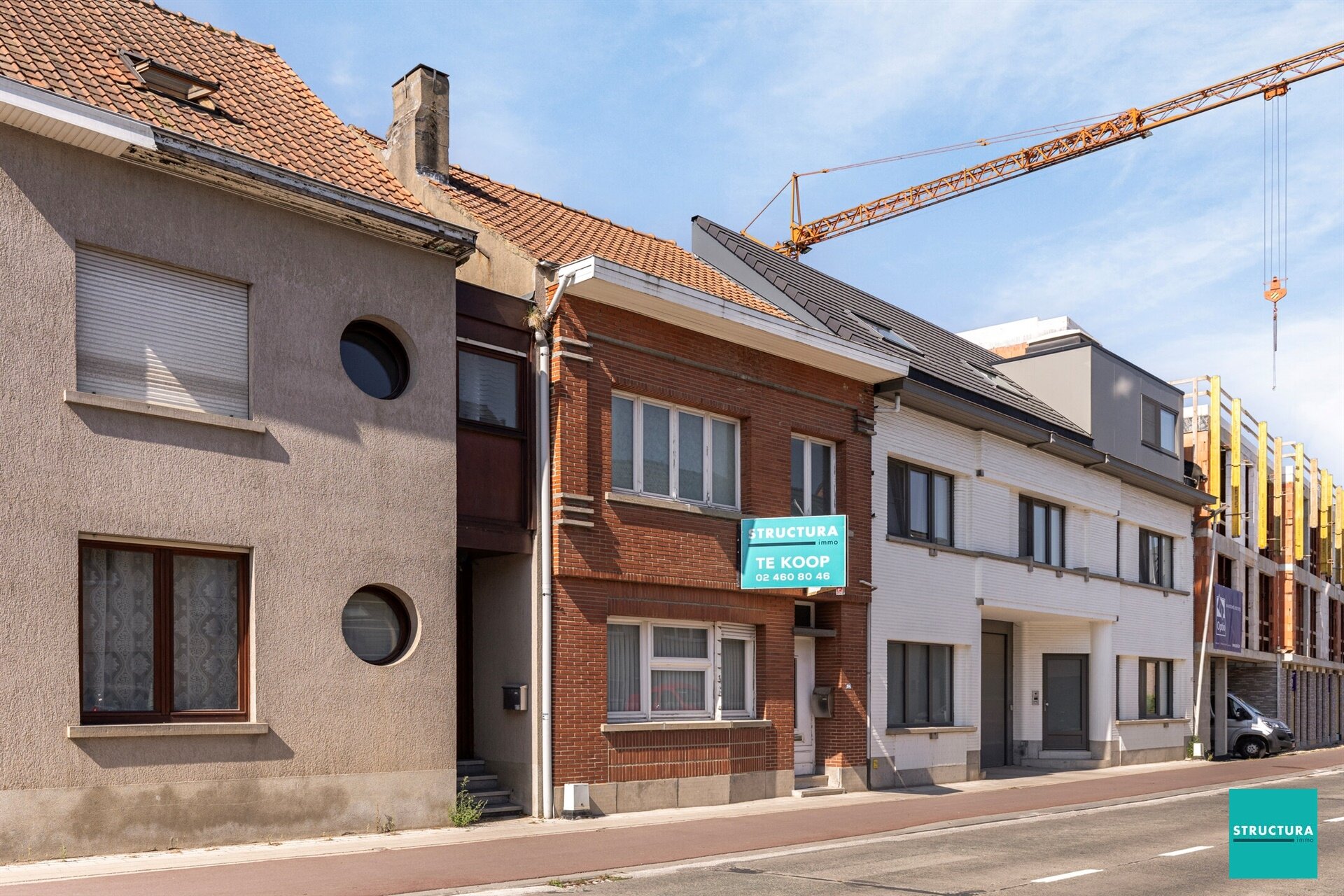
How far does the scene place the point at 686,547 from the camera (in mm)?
17875

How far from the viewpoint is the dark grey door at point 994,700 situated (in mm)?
27578

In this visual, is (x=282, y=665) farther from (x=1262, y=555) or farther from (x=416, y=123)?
(x=1262, y=555)

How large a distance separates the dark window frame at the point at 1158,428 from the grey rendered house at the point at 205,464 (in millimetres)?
21519

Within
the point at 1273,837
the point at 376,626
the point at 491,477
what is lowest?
the point at 1273,837

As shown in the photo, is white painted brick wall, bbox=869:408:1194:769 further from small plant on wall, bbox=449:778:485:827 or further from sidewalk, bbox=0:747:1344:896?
small plant on wall, bbox=449:778:485:827

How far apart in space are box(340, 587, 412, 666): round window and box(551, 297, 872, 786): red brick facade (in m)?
2.11

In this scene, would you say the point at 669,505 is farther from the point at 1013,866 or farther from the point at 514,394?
the point at 1013,866

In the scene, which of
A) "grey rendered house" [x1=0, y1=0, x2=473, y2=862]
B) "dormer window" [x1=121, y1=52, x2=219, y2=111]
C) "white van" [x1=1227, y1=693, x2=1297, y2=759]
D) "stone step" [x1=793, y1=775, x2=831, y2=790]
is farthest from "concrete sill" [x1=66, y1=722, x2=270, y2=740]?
"white van" [x1=1227, y1=693, x2=1297, y2=759]

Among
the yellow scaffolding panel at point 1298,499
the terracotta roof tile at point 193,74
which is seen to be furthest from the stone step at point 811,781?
the yellow scaffolding panel at point 1298,499

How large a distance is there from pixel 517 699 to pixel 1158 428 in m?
22.0

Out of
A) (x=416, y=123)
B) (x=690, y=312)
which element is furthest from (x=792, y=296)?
(x=416, y=123)

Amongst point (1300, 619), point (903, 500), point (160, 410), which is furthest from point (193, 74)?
point (1300, 619)

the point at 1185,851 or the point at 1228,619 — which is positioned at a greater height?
the point at 1228,619

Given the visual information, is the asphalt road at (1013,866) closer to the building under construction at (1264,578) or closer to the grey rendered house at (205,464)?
the grey rendered house at (205,464)
